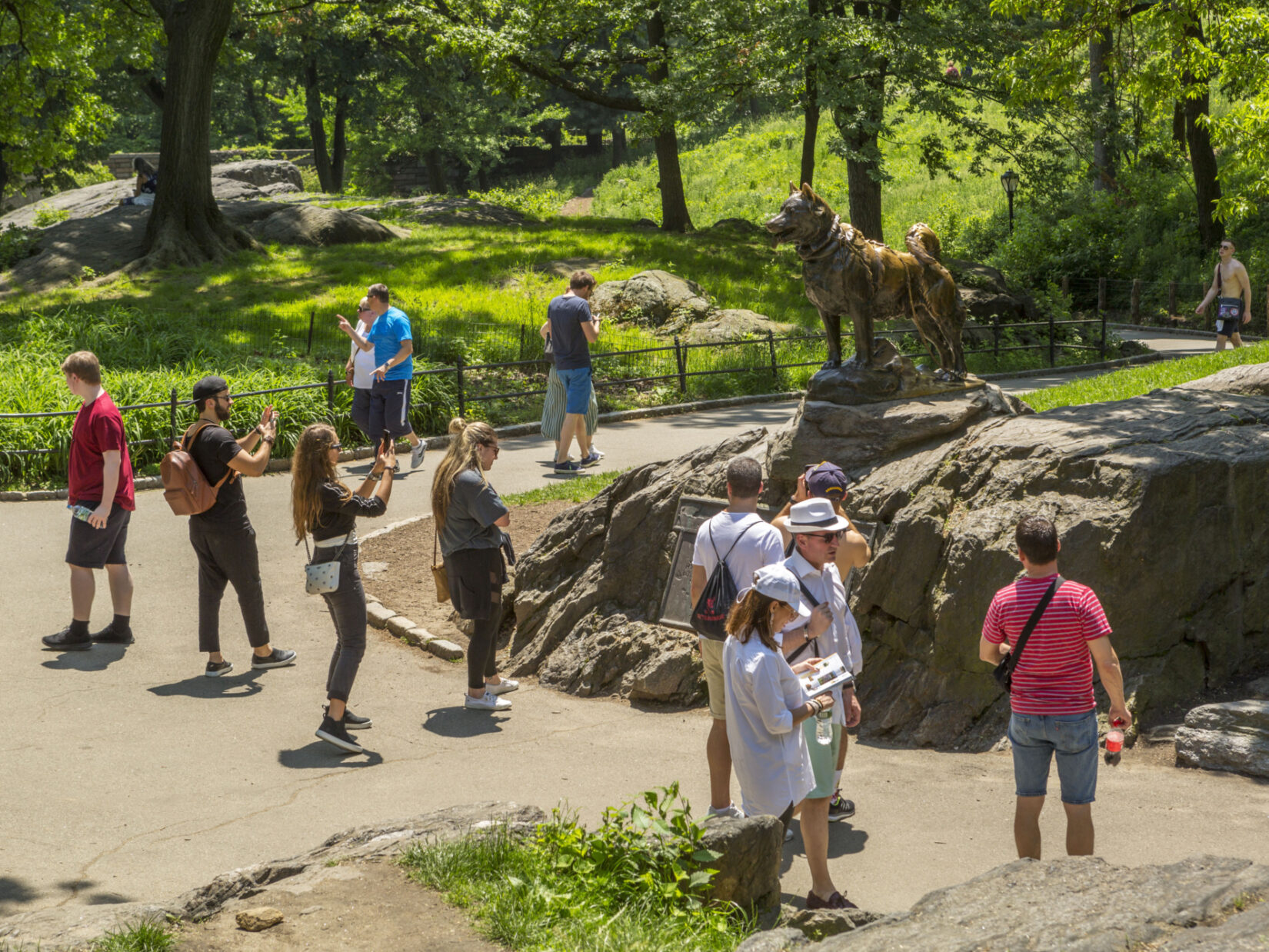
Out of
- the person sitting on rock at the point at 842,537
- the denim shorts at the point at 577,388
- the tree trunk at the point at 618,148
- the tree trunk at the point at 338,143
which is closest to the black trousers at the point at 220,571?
the person sitting on rock at the point at 842,537

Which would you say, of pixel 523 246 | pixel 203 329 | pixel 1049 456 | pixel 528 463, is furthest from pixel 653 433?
pixel 523 246

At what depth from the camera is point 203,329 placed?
1889 cm

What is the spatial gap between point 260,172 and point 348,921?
1325 inches

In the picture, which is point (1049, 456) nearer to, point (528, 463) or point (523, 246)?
point (528, 463)

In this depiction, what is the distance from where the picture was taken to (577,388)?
13461mm

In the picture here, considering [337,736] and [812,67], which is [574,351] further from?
[812,67]

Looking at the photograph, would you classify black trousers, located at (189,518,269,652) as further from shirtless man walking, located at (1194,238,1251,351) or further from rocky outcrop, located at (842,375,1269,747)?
shirtless man walking, located at (1194,238,1251,351)

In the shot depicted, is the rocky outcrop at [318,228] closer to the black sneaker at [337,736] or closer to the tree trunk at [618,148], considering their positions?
the black sneaker at [337,736]

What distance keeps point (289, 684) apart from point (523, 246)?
1966cm

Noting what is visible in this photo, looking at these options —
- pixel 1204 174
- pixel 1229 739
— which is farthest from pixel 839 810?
pixel 1204 174

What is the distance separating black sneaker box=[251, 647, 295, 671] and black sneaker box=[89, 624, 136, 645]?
1.06 meters

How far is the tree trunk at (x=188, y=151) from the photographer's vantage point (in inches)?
902

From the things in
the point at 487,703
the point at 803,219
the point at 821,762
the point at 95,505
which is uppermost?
the point at 803,219

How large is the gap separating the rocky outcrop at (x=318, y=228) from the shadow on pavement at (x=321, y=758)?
21.8 meters
